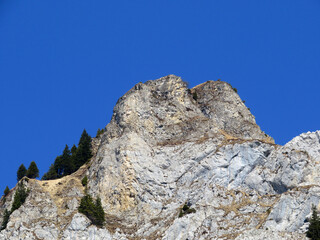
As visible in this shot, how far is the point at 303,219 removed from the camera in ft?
311

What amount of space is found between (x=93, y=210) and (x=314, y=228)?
1335 inches

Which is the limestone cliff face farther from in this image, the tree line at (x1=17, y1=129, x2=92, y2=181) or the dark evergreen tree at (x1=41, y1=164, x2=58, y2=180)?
the dark evergreen tree at (x1=41, y1=164, x2=58, y2=180)

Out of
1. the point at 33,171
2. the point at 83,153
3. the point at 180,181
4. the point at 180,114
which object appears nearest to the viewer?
the point at 180,181

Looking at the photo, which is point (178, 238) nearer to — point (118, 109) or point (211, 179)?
point (211, 179)

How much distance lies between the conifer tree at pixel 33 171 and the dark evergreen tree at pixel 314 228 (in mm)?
57906

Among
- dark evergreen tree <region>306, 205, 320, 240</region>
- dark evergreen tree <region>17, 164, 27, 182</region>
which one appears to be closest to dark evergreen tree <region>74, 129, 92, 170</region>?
dark evergreen tree <region>17, 164, 27, 182</region>

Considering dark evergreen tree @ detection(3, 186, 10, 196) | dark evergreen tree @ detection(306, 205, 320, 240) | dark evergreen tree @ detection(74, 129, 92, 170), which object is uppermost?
dark evergreen tree @ detection(74, 129, 92, 170)

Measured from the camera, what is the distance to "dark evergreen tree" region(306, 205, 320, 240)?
3570 inches

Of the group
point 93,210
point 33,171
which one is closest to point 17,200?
point 93,210

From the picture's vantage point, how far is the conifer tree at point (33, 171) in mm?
130250

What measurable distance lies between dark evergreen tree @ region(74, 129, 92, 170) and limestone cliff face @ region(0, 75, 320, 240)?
222 centimetres

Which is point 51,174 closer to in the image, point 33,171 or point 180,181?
point 33,171

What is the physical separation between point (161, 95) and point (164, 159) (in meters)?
19.7

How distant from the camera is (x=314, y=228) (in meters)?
91.3
